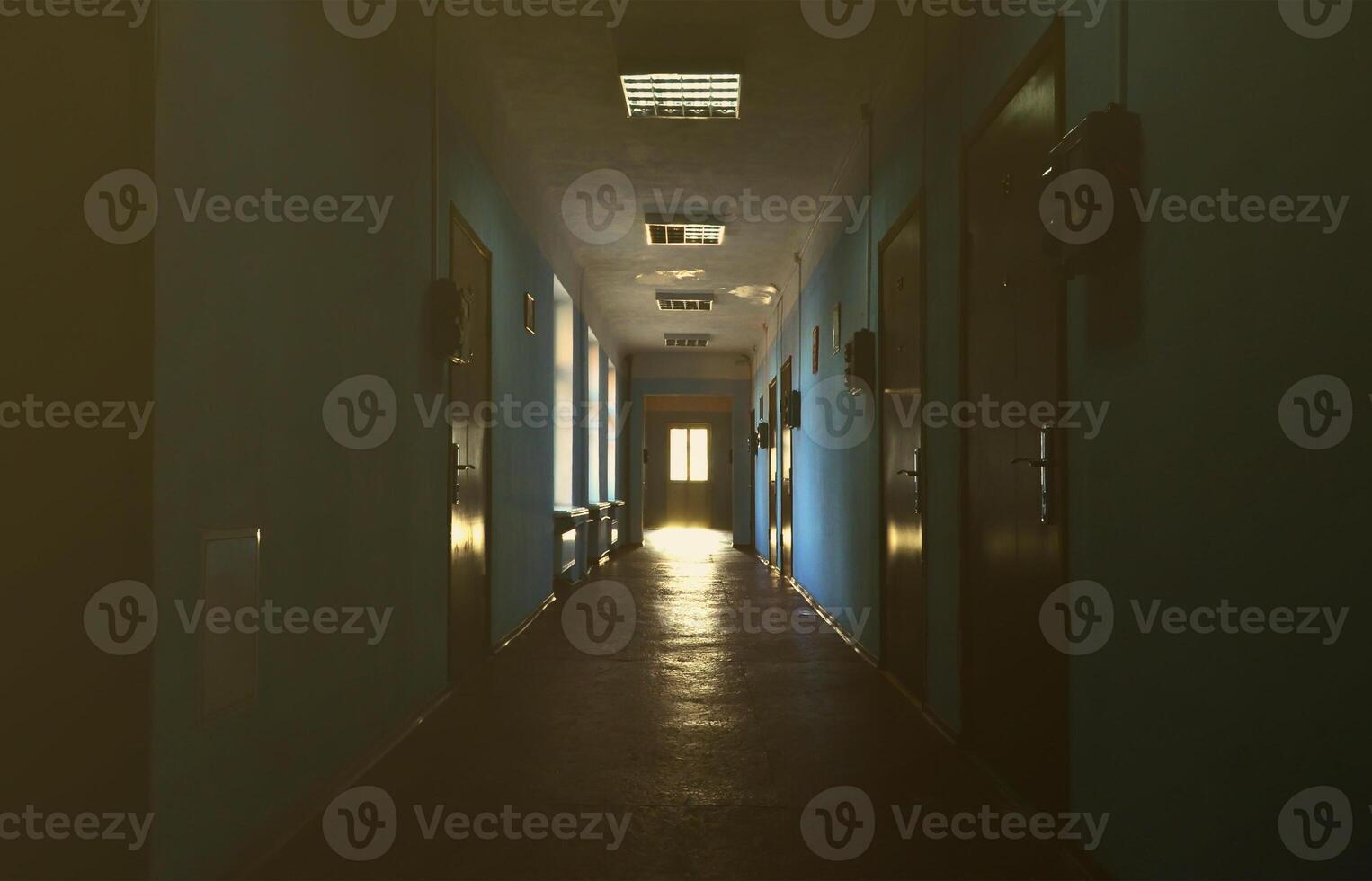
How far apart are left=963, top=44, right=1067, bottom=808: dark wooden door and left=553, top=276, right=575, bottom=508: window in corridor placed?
5179 millimetres

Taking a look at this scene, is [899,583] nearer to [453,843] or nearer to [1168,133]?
[453,843]

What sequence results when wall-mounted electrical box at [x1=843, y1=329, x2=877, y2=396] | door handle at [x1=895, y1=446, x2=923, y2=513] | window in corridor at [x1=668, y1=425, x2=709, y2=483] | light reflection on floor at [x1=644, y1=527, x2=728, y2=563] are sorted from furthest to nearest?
window in corridor at [x1=668, y1=425, x2=709, y2=483] < light reflection on floor at [x1=644, y1=527, x2=728, y2=563] < wall-mounted electrical box at [x1=843, y1=329, x2=877, y2=396] < door handle at [x1=895, y1=446, x2=923, y2=513]

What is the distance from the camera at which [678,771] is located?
3.08 m

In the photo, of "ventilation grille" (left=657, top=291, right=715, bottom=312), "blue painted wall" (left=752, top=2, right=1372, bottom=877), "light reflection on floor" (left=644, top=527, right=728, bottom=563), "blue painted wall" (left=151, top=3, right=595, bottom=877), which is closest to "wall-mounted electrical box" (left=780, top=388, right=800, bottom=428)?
"ventilation grille" (left=657, top=291, right=715, bottom=312)

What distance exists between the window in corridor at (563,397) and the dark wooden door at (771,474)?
2.32 meters

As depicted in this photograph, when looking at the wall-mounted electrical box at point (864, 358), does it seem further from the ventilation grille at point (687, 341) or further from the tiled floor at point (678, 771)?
the ventilation grille at point (687, 341)

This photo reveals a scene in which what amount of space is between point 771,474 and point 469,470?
6570 mm

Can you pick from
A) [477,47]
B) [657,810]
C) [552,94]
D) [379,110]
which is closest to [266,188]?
[379,110]

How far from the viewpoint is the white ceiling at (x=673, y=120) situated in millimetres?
4246

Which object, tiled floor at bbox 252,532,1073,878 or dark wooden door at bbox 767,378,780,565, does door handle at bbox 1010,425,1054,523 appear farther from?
dark wooden door at bbox 767,378,780,565

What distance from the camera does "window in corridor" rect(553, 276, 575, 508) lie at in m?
8.28

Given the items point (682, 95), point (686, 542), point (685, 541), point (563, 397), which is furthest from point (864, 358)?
point (685, 541)

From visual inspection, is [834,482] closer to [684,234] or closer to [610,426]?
[684,234]

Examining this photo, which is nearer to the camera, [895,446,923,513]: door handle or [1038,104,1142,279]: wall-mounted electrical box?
[1038,104,1142,279]: wall-mounted electrical box
